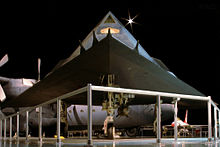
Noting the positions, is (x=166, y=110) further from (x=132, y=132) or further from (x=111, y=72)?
(x=111, y=72)

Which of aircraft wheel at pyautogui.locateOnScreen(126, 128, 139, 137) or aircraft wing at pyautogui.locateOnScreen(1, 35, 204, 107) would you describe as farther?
aircraft wheel at pyautogui.locateOnScreen(126, 128, 139, 137)

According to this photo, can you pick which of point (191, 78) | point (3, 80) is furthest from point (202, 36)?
point (3, 80)

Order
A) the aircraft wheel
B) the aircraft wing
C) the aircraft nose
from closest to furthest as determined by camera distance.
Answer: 1. the aircraft wing
2. the aircraft nose
3. the aircraft wheel

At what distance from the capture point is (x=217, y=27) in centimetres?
2453

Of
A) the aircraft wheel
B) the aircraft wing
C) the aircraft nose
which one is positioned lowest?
the aircraft wheel

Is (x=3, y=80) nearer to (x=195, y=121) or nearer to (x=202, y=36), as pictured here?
(x=202, y=36)

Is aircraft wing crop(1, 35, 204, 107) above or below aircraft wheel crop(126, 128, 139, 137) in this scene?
above

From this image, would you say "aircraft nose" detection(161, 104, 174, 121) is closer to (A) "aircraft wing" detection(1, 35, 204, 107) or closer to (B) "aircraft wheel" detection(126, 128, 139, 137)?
(B) "aircraft wheel" detection(126, 128, 139, 137)

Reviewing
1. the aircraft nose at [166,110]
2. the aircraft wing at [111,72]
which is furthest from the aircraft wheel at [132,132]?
the aircraft wing at [111,72]

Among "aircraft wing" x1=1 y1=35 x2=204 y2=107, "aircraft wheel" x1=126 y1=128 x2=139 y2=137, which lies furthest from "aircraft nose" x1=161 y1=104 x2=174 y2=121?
"aircraft wing" x1=1 y1=35 x2=204 y2=107

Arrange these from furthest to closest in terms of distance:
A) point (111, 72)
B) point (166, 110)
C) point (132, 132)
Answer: point (132, 132) → point (166, 110) → point (111, 72)

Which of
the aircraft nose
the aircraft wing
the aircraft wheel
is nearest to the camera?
the aircraft wing

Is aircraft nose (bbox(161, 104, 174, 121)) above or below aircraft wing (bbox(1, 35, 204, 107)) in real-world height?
below

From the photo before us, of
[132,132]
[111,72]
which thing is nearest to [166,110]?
[132,132]
